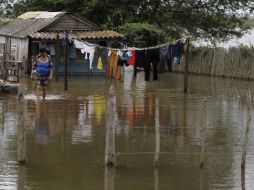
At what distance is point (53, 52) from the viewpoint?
2950 cm

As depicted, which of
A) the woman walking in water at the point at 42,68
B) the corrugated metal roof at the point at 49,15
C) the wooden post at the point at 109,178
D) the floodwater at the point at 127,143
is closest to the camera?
the wooden post at the point at 109,178

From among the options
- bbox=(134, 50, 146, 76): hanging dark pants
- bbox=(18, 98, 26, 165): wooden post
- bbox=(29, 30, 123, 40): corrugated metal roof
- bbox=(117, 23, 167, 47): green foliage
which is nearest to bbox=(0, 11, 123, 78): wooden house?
bbox=(29, 30, 123, 40): corrugated metal roof

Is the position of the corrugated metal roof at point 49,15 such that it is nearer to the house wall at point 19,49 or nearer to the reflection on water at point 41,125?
the house wall at point 19,49

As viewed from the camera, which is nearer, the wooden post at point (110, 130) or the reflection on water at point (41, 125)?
the wooden post at point (110, 130)

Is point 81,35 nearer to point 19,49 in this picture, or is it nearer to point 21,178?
point 19,49

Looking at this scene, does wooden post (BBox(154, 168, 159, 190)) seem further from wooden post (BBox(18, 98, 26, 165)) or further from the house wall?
the house wall

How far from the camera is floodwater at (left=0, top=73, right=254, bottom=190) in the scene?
8516 millimetres

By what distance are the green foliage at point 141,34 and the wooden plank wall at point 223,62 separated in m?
1.93

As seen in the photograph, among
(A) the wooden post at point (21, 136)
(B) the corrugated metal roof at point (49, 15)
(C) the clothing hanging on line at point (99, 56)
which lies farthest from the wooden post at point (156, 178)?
(B) the corrugated metal roof at point (49, 15)

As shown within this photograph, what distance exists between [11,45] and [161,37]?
7741mm

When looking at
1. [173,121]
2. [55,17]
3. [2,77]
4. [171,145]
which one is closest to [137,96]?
[2,77]

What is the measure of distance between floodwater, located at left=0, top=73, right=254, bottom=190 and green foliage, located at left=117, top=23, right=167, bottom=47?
11.4m

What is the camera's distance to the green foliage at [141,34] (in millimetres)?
31781

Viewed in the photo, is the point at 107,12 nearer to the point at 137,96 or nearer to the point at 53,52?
the point at 53,52
